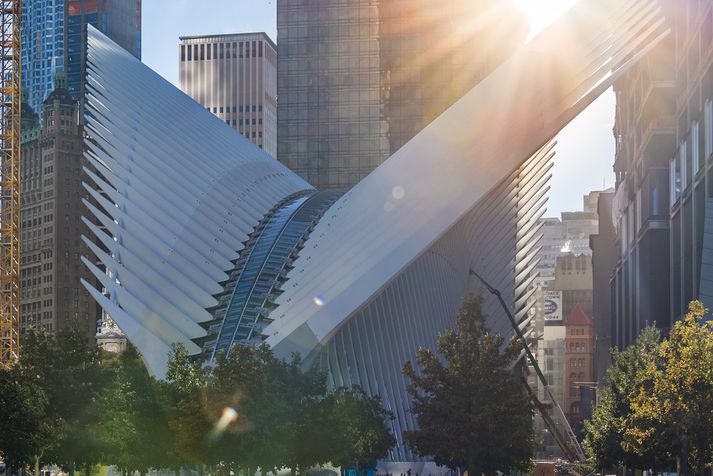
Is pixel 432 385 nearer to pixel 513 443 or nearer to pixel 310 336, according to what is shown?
pixel 513 443

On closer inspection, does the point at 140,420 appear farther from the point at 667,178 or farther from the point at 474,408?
the point at 667,178

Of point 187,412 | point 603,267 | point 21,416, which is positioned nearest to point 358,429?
point 187,412

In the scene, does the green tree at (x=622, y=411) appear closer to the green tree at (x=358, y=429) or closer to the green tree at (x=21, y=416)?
the green tree at (x=358, y=429)

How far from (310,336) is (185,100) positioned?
2743 cm

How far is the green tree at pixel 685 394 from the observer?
45375 mm

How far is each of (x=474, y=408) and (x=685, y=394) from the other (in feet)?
32.1

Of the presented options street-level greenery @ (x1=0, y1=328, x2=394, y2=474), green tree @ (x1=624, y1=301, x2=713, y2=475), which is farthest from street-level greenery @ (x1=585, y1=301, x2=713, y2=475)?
street-level greenery @ (x1=0, y1=328, x2=394, y2=474)

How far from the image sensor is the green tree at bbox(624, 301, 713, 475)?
149 ft

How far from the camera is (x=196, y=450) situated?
2147 inches

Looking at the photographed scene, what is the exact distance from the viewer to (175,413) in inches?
2235

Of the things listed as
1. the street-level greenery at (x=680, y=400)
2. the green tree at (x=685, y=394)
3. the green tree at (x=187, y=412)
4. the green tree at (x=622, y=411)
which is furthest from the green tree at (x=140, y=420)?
the green tree at (x=685, y=394)

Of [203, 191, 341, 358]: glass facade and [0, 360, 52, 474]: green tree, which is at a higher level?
[203, 191, 341, 358]: glass facade

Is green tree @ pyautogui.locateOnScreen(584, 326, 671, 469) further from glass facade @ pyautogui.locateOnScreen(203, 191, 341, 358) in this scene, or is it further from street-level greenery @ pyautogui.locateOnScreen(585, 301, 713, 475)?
glass facade @ pyautogui.locateOnScreen(203, 191, 341, 358)

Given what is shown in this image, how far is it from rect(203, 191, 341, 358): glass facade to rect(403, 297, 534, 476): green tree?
668 inches
